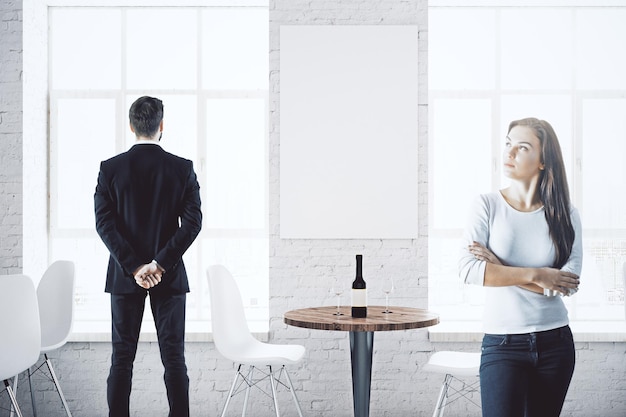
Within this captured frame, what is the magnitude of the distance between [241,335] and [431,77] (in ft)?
7.79

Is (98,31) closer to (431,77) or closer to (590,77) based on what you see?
(431,77)

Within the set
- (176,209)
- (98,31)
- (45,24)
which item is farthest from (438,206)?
(45,24)

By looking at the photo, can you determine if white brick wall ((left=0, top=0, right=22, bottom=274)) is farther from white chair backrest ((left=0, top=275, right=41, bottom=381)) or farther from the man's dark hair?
the man's dark hair

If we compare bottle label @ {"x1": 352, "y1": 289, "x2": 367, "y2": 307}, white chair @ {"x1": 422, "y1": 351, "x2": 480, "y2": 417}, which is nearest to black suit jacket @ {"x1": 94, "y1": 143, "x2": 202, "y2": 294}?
bottle label @ {"x1": 352, "y1": 289, "x2": 367, "y2": 307}

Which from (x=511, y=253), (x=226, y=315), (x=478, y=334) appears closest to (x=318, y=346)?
(x=226, y=315)

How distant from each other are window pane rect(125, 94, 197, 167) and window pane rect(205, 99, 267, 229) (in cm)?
10

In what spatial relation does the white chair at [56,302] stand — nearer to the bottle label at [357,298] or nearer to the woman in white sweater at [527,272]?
the bottle label at [357,298]

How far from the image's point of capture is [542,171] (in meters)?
2.04

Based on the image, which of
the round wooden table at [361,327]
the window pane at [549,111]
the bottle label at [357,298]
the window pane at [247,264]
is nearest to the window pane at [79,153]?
the window pane at [247,264]

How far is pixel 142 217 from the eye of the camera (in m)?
3.08

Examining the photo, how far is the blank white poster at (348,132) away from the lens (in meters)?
4.21

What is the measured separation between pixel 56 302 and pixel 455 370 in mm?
2520

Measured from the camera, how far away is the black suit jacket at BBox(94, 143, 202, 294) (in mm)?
3041

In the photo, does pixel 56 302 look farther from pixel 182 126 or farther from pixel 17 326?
pixel 182 126
